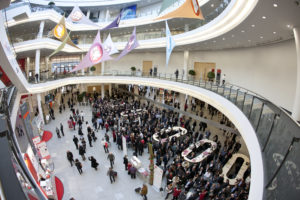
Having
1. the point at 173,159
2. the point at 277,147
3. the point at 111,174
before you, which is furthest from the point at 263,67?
the point at 111,174

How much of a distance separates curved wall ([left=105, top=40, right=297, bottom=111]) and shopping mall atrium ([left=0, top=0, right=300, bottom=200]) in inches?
2.8

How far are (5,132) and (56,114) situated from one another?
688 inches

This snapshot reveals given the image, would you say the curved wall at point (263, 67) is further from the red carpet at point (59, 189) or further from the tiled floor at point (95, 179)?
the red carpet at point (59, 189)

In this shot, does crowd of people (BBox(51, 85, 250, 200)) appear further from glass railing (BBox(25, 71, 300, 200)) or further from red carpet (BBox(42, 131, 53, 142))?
glass railing (BBox(25, 71, 300, 200))

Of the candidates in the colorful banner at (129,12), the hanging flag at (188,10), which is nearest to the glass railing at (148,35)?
the colorful banner at (129,12)

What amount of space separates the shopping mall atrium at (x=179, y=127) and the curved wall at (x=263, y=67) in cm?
7

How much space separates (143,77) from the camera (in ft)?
72.7

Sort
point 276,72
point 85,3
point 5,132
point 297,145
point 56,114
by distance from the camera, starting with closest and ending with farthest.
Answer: point 297,145 → point 5,132 → point 276,72 → point 56,114 → point 85,3

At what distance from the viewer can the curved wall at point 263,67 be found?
35.3 feet

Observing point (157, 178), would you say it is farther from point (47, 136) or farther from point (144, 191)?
point (47, 136)

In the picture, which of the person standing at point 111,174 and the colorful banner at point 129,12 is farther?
the colorful banner at point 129,12

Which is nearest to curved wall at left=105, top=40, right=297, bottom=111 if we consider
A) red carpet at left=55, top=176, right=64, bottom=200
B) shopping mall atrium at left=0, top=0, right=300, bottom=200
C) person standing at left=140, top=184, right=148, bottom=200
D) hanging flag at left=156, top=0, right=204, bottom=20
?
shopping mall atrium at left=0, top=0, right=300, bottom=200

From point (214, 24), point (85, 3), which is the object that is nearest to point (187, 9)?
point (214, 24)

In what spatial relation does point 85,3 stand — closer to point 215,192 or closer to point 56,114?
point 56,114
